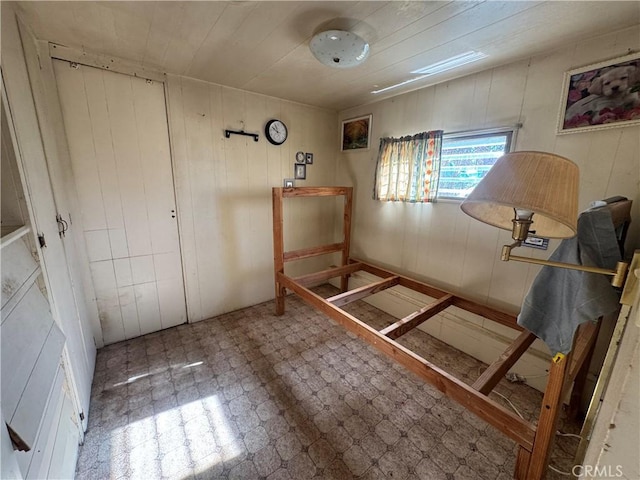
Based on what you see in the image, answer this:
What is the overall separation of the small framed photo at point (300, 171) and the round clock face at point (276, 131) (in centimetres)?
35

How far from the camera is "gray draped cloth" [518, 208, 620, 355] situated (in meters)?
0.85

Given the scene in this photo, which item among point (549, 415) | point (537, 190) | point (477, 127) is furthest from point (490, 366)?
point (477, 127)

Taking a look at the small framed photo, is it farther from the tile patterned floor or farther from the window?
the tile patterned floor

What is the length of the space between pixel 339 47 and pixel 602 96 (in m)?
1.57

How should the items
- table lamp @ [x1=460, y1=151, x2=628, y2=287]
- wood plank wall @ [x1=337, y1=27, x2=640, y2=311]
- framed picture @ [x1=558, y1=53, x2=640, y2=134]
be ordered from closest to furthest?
table lamp @ [x1=460, y1=151, x2=628, y2=287]
framed picture @ [x1=558, y1=53, x2=640, y2=134]
wood plank wall @ [x1=337, y1=27, x2=640, y2=311]

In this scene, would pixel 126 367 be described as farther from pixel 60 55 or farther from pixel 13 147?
pixel 60 55

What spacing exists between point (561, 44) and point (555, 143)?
58 centimetres

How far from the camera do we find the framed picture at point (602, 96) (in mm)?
1418

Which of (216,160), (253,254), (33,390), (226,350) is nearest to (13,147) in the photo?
(33,390)

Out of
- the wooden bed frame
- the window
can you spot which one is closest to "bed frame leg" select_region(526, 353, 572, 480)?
the wooden bed frame

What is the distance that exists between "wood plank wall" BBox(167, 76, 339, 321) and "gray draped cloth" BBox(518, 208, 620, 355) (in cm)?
256

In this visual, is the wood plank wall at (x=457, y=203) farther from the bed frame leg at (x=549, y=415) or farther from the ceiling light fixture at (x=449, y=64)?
the bed frame leg at (x=549, y=415)

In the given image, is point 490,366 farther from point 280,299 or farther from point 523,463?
point 280,299

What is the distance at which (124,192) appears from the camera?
2170 millimetres
